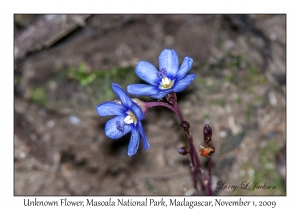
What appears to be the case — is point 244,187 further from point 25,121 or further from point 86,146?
point 25,121

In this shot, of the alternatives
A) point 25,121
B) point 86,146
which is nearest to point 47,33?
point 25,121

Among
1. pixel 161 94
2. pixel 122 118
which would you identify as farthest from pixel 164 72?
pixel 122 118

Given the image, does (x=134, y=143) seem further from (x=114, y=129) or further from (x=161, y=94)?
(x=161, y=94)

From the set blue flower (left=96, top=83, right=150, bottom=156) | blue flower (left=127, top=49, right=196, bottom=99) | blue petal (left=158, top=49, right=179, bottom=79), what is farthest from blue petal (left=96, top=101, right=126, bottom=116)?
blue petal (left=158, top=49, right=179, bottom=79)

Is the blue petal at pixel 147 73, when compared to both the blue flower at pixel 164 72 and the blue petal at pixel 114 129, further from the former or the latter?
the blue petal at pixel 114 129

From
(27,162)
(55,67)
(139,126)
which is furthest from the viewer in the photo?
(55,67)

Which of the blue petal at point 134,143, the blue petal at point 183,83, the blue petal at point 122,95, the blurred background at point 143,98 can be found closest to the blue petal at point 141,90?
the blue petal at point 122,95
